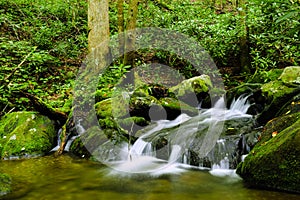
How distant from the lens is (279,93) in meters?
6.34

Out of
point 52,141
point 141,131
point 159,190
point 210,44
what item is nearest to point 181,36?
point 210,44

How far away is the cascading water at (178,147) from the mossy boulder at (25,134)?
5.51 ft

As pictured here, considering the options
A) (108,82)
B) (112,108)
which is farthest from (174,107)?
(108,82)

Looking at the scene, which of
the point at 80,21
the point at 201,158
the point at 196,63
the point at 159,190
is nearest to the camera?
the point at 159,190

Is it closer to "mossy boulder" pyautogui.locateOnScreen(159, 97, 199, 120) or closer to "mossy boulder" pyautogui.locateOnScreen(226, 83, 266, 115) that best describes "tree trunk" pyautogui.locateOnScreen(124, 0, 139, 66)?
"mossy boulder" pyautogui.locateOnScreen(159, 97, 199, 120)

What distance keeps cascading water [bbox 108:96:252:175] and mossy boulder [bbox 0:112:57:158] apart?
1.68 meters

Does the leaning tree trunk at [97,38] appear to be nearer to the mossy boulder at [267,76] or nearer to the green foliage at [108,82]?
the green foliage at [108,82]

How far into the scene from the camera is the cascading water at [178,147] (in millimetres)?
5473

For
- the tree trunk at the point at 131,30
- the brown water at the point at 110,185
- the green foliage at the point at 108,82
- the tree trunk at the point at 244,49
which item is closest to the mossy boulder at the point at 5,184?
the brown water at the point at 110,185

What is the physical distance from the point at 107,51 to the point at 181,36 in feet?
9.17

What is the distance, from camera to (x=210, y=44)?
1050cm

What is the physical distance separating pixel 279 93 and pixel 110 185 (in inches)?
150

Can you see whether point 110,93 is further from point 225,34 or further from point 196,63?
point 225,34

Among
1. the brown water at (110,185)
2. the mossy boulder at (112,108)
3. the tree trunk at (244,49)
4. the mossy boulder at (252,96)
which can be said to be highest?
the tree trunk at (244,49)
